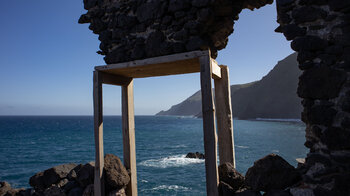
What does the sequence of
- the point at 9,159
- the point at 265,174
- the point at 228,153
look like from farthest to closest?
the point at 9,159
the point at 228,153
the point at 265,174

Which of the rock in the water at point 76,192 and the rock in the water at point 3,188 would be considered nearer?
the rock in the water at point 76,192

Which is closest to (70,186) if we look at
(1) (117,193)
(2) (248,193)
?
(1) (117,193)

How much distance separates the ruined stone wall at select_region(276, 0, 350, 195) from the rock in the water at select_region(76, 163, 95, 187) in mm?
4722

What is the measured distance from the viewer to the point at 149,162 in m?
22.2

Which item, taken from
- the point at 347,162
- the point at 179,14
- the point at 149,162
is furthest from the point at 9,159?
the point at 347,162

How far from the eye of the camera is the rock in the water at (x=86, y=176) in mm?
5777

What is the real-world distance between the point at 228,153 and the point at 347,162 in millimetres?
2558

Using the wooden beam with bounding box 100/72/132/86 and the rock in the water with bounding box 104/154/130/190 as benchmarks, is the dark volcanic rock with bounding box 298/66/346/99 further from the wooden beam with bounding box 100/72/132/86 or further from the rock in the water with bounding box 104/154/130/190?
the rock in the water with bounding box 104/154/130/190

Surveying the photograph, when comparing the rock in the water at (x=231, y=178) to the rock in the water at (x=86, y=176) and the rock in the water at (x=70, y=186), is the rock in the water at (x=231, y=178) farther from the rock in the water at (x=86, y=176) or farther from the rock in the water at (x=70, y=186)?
the rock in the water at (x=70, y=186)

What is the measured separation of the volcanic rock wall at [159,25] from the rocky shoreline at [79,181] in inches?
100

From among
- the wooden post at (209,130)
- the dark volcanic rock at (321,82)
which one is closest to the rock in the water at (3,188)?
the wooden post at (209,130)

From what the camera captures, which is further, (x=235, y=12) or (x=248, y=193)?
(x=235, y=12)

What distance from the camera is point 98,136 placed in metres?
5.05

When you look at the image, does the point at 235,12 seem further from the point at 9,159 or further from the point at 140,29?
the point at 9,159
